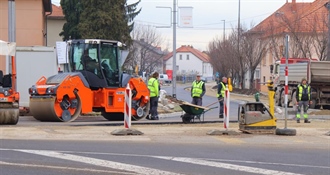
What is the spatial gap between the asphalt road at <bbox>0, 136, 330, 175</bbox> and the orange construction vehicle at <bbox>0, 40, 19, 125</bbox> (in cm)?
399

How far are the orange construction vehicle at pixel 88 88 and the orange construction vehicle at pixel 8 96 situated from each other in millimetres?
1829

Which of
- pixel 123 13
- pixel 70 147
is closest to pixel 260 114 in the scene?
pixel 70 147

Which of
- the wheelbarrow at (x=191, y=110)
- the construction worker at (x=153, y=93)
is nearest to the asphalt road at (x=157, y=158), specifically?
the wheelbarrow at (x=191, y=110)

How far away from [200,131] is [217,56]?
187ft

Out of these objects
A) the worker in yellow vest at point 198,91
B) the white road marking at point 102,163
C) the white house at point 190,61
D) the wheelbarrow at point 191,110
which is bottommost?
the white road marking at point 102,163

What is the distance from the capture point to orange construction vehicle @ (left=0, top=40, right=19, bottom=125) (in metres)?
17.4

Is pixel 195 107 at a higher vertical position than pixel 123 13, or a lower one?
lower

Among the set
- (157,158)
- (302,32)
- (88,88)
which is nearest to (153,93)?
(88,88)

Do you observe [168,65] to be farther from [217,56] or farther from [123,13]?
[123,13]

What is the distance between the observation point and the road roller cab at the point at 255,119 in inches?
658

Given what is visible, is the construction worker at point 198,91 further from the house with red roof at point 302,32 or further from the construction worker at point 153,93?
the house with red roof at point 302,32

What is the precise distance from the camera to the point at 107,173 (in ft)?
32.7

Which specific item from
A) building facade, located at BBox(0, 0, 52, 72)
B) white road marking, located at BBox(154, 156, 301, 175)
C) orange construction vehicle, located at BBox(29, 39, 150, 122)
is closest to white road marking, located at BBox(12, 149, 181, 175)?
white road marking, located at BBox(154, 156, 301, 175)

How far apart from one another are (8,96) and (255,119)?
23.6 feet
